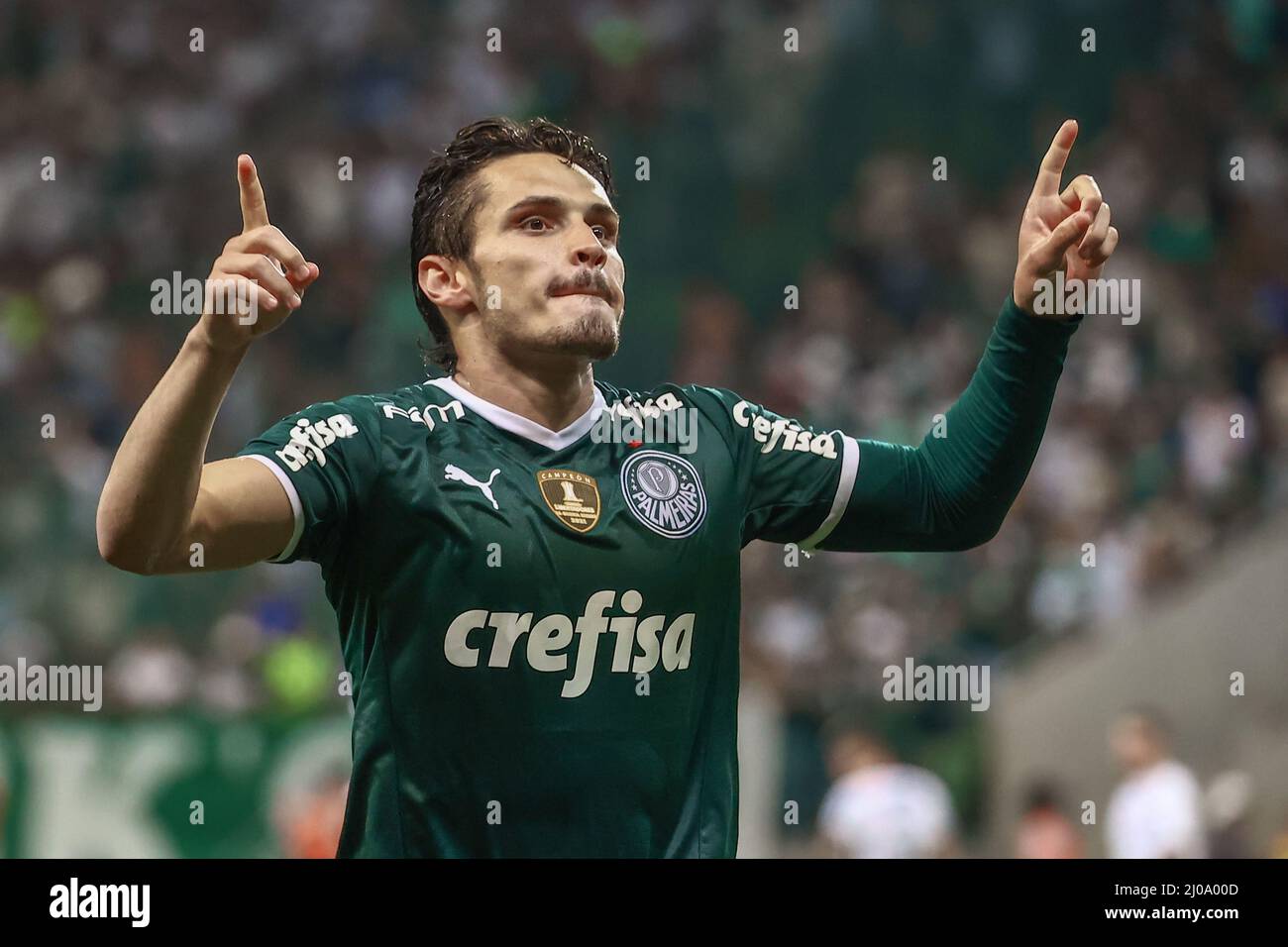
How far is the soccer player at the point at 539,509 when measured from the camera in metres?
3.29

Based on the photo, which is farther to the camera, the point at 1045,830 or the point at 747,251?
the point at 747,251

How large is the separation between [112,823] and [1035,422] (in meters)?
6.30

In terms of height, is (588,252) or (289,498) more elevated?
(588,252)

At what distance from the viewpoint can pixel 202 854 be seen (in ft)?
28.4

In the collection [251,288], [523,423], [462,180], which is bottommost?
[523,423]

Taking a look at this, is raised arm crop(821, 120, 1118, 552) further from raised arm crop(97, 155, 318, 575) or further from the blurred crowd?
the blurred crowd

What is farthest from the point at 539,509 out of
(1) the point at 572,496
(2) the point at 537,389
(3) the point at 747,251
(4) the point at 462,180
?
(3) the point at 747,251

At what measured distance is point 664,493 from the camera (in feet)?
12.3

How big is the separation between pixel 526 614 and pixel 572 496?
30 centimetres

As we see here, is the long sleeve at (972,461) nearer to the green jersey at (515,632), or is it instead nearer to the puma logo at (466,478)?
the green jersey at (515,632)

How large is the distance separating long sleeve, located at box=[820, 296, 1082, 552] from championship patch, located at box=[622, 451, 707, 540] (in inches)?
16.7

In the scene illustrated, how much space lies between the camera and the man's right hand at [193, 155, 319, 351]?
3.02 m

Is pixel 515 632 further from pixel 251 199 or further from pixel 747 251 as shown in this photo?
pixel 747 251

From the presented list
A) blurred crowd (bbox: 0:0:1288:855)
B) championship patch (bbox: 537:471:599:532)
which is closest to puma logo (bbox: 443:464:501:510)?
championship patch (bbox: 537:471:599:532)
